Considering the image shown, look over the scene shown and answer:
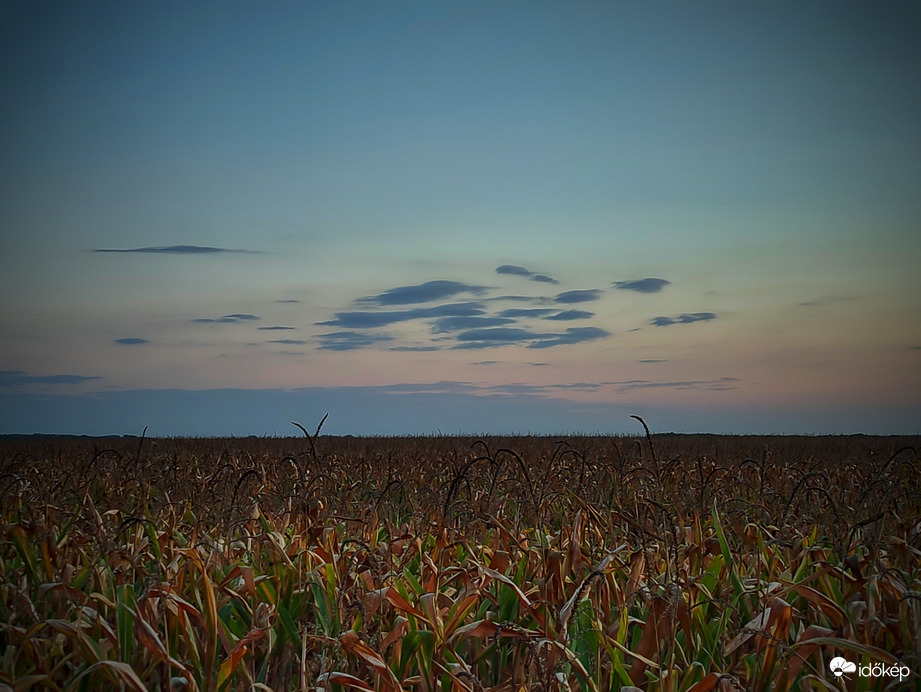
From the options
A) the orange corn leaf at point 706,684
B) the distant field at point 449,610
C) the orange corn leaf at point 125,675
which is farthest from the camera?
the distant field at point 449,610

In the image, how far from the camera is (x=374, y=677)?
3268 millimetres

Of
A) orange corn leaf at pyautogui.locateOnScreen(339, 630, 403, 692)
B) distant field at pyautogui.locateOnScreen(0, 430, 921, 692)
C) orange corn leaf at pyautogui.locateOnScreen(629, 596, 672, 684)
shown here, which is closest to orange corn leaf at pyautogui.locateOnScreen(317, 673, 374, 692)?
distant field at pyautogui.locateOnScreen(0, 430, 921, 692)

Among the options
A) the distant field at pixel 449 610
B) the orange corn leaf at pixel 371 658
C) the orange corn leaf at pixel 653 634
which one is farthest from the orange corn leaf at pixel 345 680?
the orange corn leaf at pixel 653 634

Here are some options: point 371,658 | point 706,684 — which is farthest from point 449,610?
point 706,684

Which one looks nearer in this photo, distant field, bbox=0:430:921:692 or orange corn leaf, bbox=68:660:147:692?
orange corn leaf, bbox=68:660:147:692

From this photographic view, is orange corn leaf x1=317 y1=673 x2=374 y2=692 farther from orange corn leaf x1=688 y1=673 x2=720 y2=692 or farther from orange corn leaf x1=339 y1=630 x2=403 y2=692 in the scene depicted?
orange corn leaf x1=688 y1=673 x2=720 y2=692

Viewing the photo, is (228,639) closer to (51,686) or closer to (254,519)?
(51,686)

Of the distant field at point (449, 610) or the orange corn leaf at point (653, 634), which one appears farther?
the orange corn leaf at point (653, 634)

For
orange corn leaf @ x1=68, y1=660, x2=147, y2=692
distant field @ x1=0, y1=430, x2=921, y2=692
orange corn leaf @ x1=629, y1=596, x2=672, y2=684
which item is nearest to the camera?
orange corn leaf @ x1=68, y1=660, x2=147, y2=692

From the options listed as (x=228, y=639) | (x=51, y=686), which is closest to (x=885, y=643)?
(x=228, y=639)

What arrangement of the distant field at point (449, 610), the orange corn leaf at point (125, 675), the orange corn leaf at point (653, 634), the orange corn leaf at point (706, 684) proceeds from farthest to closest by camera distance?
1. the orange corn leaf at point (653, 634)
2. the distant field at point (449, 610)
3. the orange corn leaf at point (706, 684)
4. the orange corn leaf at point (125, 675)

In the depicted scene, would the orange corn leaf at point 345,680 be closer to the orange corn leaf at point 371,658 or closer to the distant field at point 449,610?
the distant field at point 449,610

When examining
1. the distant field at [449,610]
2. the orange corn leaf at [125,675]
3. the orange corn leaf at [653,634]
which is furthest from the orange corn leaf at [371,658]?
the orange corn leaf at [653,634]

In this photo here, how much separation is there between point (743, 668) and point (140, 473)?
716 cm
